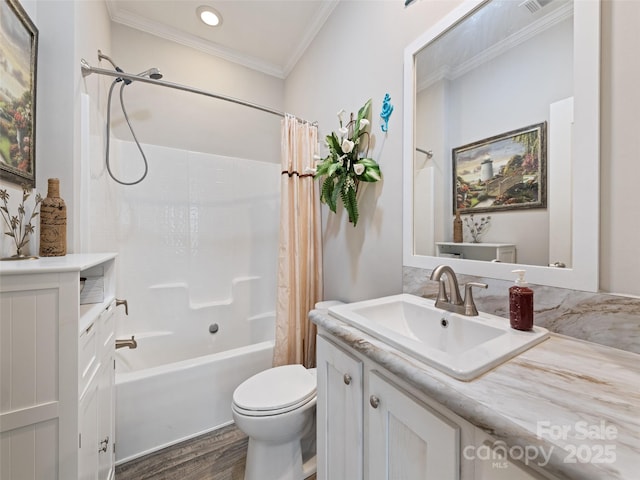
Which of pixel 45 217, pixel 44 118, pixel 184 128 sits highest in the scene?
pixel 184 128

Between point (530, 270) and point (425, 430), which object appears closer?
point (425, 430)

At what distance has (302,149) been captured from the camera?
184 cm

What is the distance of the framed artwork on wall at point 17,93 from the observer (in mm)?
874

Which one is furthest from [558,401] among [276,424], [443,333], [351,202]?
[351,202]

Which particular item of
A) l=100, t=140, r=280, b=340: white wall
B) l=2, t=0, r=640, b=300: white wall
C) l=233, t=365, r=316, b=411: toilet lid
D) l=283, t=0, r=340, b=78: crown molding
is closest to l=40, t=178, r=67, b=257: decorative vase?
l=2, t=0, r=640, b=300: white wall

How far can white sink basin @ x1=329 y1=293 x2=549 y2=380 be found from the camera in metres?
0.56

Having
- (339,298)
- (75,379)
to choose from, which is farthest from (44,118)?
(339,298)

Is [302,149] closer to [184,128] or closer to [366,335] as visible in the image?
[184,128]

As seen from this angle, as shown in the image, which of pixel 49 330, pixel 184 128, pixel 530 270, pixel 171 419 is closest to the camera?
pixel 49 330

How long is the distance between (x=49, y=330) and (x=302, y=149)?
1578 mm

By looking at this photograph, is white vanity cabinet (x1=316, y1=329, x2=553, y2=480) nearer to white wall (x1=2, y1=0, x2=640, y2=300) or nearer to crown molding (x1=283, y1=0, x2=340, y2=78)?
white wall (x1=2, y1=0, x2=640, y2=300)

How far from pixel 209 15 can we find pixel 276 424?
2.64 metres

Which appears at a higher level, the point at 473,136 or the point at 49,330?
the point at 473,136

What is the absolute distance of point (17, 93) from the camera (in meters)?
0.94
